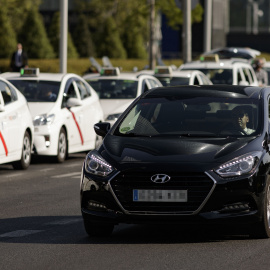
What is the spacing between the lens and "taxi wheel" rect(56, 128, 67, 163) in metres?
20.0

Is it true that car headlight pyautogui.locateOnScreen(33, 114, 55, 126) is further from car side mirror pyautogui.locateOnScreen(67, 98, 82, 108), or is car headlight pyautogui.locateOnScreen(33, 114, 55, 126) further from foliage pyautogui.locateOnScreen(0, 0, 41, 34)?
foliage pyautogui.locateOnScreen(0, 0, 41, 34)

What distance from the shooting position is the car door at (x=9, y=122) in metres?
17.0

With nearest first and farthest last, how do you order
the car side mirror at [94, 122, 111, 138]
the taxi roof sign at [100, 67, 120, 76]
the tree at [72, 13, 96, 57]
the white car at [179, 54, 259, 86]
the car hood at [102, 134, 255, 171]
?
the car hood at [102, 134, 255, 171] < the car side mirror at [94, 122, 111, 138] < the taxi roof sign at [100, 67, 120, 76] < the white car at [179, 54, 259, 86] < the tree at [72, 13, 96, 57]

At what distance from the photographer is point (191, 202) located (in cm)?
957

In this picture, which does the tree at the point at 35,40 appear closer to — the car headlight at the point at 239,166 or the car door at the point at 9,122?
the car door at the point at 9,122

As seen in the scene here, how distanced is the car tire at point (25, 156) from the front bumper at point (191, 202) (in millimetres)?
8462

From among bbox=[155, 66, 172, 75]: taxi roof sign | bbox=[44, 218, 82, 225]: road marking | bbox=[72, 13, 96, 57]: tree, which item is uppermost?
bbox=[155, 66, 172, 75]: taxi roof sign

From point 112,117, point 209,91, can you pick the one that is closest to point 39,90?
point 112,117

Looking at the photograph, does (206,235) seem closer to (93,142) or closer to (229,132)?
(229,132)

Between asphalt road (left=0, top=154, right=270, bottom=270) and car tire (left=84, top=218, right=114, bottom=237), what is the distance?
66 millimetres

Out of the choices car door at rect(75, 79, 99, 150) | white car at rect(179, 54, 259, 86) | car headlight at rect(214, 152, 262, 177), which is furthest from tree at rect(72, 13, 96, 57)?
car headlight at rect(214, 152, 262, 177)

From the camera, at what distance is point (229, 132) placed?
10555 millimetres

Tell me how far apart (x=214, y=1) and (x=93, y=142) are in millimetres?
54881

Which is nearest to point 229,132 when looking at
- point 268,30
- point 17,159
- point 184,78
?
point 17,159
